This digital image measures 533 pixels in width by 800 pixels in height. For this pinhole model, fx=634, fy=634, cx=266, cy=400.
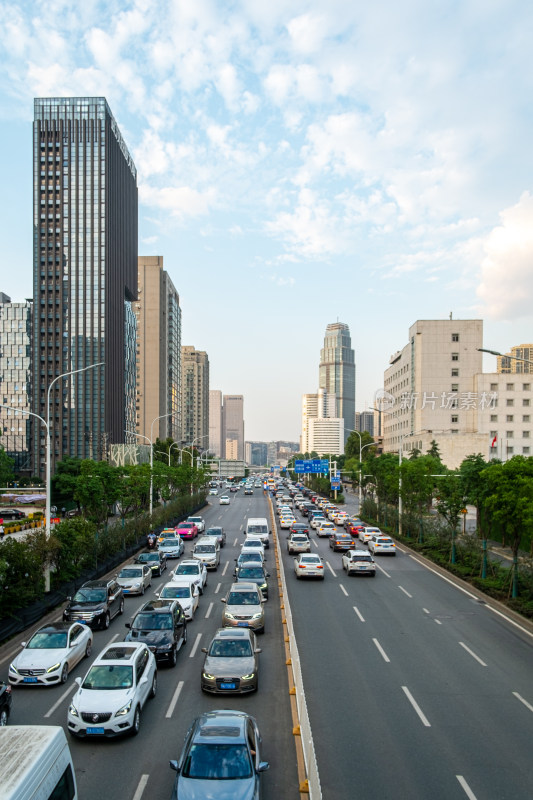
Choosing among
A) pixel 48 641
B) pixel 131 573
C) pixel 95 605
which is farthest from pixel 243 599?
pixel 131 573

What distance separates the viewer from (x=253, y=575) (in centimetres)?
2941

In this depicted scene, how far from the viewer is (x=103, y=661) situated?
49.7ft

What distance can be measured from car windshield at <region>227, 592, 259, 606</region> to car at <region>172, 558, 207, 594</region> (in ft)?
20.7

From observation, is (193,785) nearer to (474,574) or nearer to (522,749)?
(522,749)

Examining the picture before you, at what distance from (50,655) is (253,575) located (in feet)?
42.5

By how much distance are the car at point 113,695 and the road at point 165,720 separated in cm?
34

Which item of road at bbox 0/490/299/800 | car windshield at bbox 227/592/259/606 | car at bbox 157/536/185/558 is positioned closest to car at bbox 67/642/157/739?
road at bbox 0/490/299/800

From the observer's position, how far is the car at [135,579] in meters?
30.2

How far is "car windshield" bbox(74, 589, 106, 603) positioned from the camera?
24250mm

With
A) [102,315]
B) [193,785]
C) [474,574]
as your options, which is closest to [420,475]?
[474,574]

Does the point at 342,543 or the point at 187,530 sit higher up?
the point at 342,543

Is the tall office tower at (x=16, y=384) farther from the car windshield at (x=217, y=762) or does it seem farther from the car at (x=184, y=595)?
the car windshield at (x=217, y=762)

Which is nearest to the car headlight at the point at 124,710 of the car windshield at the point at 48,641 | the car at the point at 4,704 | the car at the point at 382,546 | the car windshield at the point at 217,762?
the car at the point at 4,704

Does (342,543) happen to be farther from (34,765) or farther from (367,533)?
(34,765)
